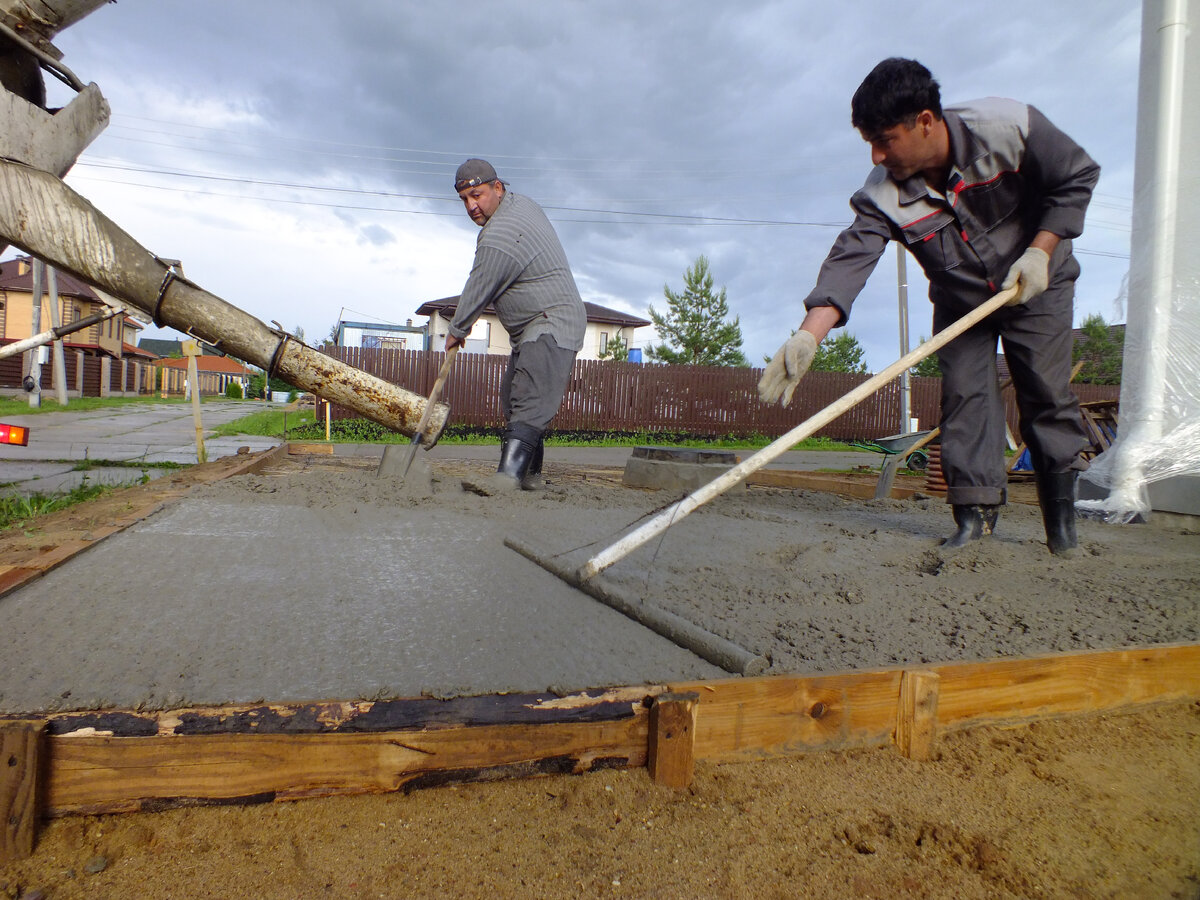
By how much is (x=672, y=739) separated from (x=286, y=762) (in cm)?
67

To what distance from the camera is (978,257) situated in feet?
8.28

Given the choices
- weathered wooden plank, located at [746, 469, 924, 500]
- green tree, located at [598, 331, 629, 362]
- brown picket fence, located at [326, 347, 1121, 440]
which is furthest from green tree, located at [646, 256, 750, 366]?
weathered wooden plank, located at [746, 469, 924, 500]

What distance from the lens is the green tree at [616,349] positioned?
31017 millimetres

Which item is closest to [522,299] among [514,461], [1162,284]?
[514,461]

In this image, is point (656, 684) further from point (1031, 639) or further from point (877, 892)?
point (1031, 639)

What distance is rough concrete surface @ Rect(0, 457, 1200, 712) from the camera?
1.37 metres

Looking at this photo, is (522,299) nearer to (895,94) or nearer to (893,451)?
(895,94)

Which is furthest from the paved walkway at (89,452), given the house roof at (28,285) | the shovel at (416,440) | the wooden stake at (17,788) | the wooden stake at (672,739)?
the house roof at (28,285)

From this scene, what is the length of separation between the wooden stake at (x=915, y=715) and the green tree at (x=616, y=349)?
29.5 m

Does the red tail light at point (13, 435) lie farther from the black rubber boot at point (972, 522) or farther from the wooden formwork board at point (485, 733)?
the black rubber boot at point (972, 522)

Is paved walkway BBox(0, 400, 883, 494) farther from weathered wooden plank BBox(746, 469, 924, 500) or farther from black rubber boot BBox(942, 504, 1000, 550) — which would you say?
black rubber boot BBox(942, 504, 1000, 550)

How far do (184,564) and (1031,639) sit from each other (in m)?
2.36

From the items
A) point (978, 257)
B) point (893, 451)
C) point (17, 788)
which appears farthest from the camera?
point (893, 451)

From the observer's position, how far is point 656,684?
4.36ft
